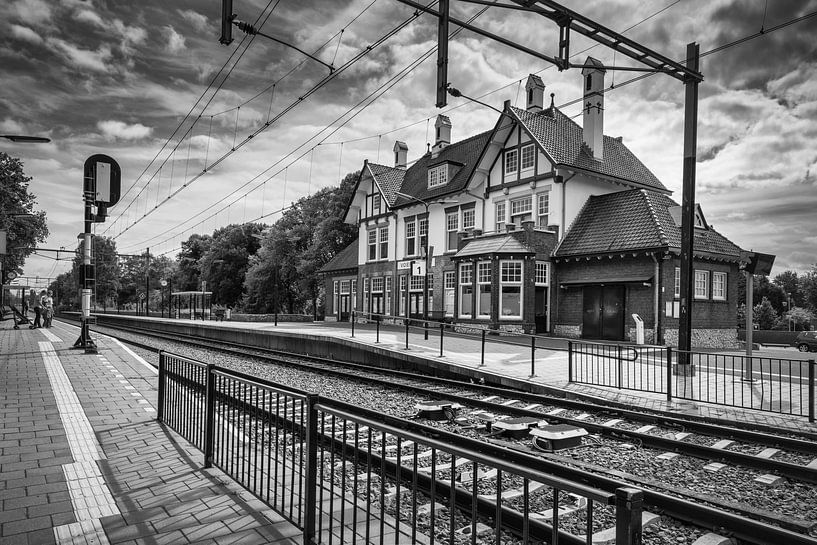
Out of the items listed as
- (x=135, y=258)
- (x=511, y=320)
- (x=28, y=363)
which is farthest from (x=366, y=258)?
(x=135, y=258)

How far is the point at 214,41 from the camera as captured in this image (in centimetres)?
1052

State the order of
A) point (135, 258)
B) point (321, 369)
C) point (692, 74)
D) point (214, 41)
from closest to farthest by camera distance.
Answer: point (214, 41) → point (692, 74) → point (321, 369) → point (135, 258)

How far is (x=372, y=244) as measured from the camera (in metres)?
37.9

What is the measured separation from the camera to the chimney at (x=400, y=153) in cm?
4109

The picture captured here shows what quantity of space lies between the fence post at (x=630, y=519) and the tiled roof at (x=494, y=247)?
22902 mm

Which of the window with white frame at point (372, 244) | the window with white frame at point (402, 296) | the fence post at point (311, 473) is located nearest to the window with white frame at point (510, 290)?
the window with white frame at point (402, 296)

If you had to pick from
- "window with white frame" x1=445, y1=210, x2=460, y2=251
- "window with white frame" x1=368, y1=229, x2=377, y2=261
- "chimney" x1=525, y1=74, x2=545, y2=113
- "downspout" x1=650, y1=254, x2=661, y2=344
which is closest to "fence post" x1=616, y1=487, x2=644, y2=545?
"downspout" x1=650, y1=254, x2=661, y2=344

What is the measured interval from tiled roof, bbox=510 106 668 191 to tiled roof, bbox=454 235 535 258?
4.18 metres

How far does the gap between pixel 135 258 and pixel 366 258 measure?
288 feet

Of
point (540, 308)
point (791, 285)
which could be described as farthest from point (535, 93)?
point (791, 285)

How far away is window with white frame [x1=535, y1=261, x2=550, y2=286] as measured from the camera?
989 inches

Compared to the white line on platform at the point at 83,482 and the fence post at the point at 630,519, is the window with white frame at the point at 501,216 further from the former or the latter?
the fence post at the point at 630,519

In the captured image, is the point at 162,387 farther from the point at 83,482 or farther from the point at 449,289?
the point at 449,289

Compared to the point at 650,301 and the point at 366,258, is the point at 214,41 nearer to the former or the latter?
the point at 650,301
